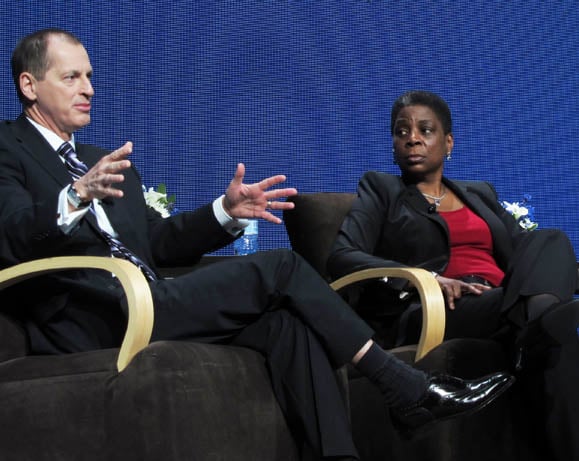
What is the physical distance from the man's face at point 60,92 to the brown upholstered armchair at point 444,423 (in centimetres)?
97

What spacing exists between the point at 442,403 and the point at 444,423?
242 mm

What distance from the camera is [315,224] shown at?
2.92 m

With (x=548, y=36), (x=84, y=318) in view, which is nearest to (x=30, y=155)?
(x=84, y=318)

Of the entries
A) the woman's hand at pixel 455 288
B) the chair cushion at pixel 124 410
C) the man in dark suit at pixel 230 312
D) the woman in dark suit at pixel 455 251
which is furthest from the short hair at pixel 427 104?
the chair cushion at pixel 124 410

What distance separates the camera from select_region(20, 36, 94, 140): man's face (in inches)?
94.1

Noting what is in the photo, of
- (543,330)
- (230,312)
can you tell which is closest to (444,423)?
(543,330)

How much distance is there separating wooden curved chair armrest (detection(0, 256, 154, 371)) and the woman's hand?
3.32 feet

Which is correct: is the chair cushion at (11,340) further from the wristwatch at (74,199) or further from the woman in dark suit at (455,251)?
the woman in dark suit at (455,251)

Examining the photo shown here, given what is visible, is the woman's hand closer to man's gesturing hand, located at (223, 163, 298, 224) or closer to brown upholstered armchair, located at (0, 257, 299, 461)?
man's gesturing hand, located at (223, 163, 298, 224)

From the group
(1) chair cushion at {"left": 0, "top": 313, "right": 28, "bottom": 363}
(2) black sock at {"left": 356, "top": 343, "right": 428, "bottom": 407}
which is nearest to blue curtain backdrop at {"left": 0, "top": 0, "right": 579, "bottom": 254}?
(1) chair cushion at {"left": 0, "top": 313, "right": 28, "bottom": 363}

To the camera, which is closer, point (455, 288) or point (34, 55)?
point (34, 55)

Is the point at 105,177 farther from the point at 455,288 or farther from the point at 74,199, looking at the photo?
the point at 455,288

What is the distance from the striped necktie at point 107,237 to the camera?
2246 mm

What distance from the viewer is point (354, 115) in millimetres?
4043
